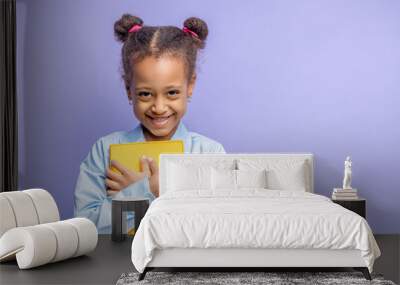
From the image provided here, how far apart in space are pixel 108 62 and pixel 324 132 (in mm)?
2563

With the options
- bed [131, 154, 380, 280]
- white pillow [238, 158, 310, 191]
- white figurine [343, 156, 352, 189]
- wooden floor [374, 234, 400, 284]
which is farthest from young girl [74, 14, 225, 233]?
bed [131, 154, 380, 280]

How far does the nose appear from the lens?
7090 millimetres

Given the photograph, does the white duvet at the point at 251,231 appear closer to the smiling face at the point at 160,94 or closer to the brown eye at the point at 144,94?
the smiling face at the point at 160,94

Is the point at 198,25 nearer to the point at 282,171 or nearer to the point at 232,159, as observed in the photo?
the point at 232,159

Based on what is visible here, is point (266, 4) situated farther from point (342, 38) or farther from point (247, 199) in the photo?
point (247, 199)

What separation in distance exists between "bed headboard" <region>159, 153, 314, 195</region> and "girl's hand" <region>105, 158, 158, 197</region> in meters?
0.19

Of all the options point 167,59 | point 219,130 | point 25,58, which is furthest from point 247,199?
point 25,58

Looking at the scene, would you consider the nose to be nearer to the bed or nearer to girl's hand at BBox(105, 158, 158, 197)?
girl's hand at BBox(105, 158, 158, 197)

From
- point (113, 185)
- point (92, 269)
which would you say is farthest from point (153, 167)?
point (92, 269)

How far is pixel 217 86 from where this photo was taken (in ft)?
23.3

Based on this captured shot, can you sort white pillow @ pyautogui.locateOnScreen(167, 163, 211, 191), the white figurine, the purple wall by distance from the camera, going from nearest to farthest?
white pillow @ pyautogui.locateOnScreen(167, 163, 211, 191) → the white figurine → the purple wall

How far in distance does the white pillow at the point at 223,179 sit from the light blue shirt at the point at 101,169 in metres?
0.68

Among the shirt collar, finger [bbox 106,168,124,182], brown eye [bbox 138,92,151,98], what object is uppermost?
brown eye [bbox 138,92,151,98]

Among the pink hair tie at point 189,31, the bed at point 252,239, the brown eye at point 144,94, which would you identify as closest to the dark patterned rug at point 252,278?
the bed at point 252,239
